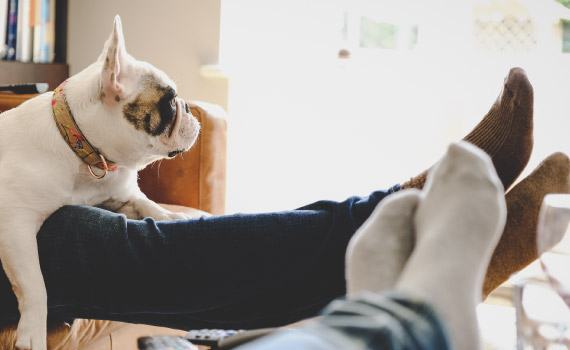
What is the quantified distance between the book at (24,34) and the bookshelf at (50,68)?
0.11 ft

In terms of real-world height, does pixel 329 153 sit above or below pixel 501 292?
above

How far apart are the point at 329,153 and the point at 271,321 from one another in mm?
1584

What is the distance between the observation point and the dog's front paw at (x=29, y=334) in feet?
3.37

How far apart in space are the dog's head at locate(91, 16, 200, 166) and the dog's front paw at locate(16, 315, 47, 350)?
37 cm

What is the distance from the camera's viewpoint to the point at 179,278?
1054 mm

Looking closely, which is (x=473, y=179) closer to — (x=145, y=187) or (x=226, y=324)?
(x=226, y=324)

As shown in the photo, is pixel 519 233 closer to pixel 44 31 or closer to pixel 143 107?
pixel 143 107

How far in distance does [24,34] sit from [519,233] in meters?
2.05

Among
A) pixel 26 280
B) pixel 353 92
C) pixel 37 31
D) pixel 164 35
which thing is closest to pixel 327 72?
pixel 353 92

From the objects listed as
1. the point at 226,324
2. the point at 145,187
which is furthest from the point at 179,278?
the point at 145,187

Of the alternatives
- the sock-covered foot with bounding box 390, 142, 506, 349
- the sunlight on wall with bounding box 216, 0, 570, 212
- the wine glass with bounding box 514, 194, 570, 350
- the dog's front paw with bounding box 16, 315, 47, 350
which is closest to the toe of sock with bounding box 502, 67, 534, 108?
the sock-covered foot with bounding box 390, 142, 506, 349

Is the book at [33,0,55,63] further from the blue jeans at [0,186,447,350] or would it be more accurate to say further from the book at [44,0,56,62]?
the blue jeans at [0,186,447,350]

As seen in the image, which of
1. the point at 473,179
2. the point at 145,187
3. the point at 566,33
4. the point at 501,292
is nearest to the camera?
the point at 473,179

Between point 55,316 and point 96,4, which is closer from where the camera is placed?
point 55,316
